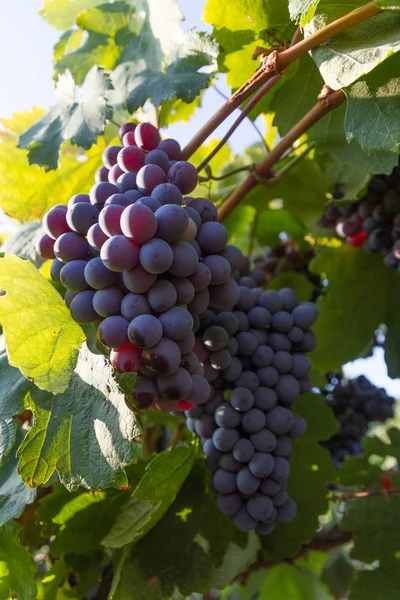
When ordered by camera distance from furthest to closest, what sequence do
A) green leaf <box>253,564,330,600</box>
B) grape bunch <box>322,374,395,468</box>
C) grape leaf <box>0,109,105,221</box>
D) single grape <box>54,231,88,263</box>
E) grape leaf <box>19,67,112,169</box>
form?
grape bunch <box>322,374,395,468</box>, green leaf <box>253,564,330,600</box>, grape leaf <box>0,109,105,221</box>, grape leaf <box>19,67,112,169</box>, single grape <box>54,231,88,263</box>

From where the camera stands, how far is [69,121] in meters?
1.36

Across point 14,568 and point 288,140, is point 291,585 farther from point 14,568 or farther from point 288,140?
point 288,140

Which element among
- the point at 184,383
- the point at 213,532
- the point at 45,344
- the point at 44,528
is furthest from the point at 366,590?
the point at 45,344

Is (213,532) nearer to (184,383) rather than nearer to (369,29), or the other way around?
(184,383)

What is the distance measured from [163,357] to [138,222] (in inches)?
8.0

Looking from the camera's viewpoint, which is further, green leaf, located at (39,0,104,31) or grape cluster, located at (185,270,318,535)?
green leaf, located at (39,0,104,31)

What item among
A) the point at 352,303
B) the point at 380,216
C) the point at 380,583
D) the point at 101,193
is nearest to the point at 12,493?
the point at 101,193

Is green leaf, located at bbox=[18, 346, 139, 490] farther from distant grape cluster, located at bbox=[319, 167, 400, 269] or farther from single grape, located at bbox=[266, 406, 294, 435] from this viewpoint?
distant grape cluster, located at bbox=[319, 167, 400, 269]

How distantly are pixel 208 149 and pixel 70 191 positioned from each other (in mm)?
626

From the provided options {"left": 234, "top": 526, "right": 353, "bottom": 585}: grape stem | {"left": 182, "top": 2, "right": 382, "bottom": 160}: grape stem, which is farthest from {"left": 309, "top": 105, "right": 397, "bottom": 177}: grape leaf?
{"left": 234, "top": 526, "right": 353, "bottom": 585}: grape stem

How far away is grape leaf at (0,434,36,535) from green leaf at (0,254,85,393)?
240mm

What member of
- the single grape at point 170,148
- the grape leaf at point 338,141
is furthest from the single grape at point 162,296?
the grape leaf at point 338,141

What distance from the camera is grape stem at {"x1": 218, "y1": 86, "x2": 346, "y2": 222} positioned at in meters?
1.14

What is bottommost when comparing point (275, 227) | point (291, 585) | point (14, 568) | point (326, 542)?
point (291, 585)
